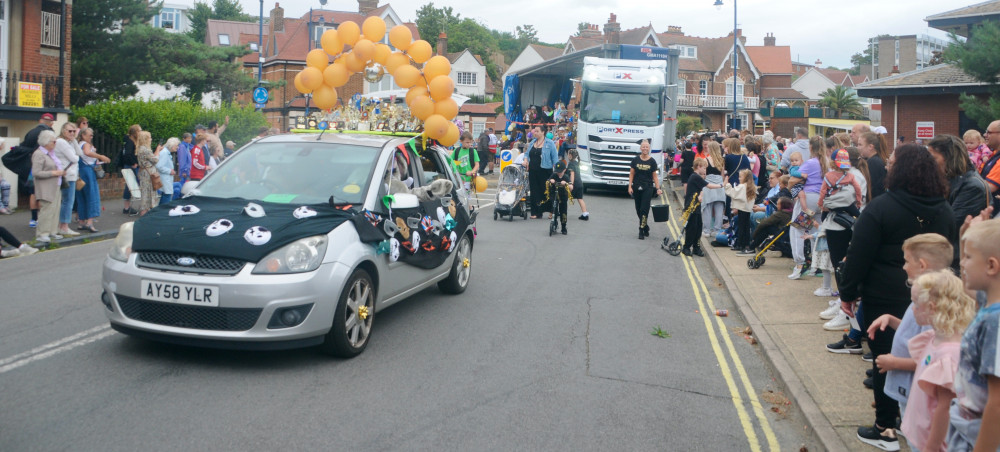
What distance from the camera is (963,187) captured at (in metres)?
6.90

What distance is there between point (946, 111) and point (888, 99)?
2.35 meters

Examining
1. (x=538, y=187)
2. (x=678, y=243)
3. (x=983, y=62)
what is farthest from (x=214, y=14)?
(x=678, y=243)

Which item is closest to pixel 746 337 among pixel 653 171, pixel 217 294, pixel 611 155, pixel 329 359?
pixel 329 359

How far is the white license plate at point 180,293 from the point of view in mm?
5766

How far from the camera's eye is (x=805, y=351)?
744cm

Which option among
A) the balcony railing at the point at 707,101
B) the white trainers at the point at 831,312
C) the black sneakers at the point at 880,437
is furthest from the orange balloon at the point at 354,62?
the balcony railing at the point at 707,101

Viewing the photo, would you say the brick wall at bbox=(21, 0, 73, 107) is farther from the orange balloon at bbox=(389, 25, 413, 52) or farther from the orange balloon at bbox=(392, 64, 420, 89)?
the orange balloon at bbox=(392, 64, 420, 89)

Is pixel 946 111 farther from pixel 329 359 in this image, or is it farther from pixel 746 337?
pixel 329 359

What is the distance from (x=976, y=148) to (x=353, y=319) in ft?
27.1

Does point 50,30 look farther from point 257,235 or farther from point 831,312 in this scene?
point 831,312

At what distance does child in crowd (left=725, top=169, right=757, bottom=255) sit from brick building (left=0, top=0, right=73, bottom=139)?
52.2 ft

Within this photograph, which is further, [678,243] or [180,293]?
[678,243]

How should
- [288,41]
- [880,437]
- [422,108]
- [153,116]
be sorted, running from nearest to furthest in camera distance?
1. [880,437]
2. [422,108]
3. [153,116]
4. [288,41]

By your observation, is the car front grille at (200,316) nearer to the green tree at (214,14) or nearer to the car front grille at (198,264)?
the car front grille at (198,264)
